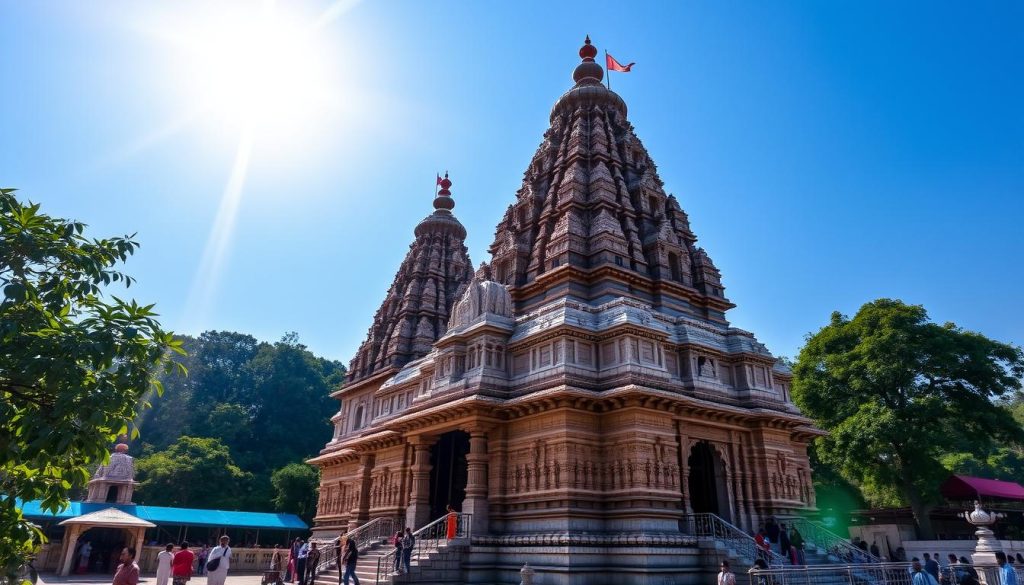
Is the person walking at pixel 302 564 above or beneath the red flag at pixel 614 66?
beneath

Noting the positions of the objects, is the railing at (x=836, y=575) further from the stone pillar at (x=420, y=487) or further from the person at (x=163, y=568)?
the person at (x=163, y=568)

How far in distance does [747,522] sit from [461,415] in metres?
9.61

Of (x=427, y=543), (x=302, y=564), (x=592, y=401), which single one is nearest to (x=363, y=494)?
(x=302, y=564)

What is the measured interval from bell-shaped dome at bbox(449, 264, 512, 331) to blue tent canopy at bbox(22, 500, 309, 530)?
23061mm

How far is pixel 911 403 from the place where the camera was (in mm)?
28766

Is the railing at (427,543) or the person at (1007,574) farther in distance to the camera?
the railing at (427,543)

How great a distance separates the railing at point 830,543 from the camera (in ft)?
58.5

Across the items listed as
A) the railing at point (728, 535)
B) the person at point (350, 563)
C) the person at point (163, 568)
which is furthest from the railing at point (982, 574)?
the person at point (163, 568)

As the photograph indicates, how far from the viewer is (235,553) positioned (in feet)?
109

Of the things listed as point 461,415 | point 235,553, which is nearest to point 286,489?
point 235,553

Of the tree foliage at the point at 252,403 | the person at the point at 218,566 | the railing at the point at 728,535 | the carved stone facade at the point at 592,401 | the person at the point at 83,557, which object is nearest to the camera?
the person at the point at 218,566

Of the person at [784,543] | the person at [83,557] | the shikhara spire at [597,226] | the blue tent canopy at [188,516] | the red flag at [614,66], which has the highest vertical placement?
the red flag at [614,66]

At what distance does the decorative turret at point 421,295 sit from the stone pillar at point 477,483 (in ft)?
45.8

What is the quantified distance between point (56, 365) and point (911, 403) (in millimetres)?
32345
